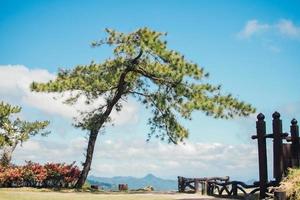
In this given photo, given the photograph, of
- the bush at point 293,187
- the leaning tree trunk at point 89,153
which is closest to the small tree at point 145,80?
the leaning tree trunk at point 89,153

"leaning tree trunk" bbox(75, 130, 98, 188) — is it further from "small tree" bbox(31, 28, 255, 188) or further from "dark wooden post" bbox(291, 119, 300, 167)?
"dark wooden post" bbox(291, 119, 300, 167)

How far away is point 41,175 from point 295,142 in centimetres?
1954

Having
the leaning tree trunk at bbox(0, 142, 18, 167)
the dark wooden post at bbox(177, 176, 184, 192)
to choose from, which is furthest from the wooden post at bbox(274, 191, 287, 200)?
the leaning tree trunk at bbox(0, 142, 18, 167)

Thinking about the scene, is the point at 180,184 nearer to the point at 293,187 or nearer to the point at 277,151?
the point at 277,151

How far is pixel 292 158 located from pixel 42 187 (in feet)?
65.8

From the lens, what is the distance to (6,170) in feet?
108

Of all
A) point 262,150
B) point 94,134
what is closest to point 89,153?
point 94,134

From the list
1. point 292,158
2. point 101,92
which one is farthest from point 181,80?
point 292,158

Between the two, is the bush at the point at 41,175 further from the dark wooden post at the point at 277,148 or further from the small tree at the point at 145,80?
the dark wooden post at the point at 277,148

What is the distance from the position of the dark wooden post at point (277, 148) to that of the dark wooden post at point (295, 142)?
47cm

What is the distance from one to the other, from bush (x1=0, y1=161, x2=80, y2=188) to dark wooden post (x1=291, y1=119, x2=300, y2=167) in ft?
64.0

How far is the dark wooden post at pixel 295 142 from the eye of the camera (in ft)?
54.7

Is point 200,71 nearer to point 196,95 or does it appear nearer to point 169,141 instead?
point 196,95

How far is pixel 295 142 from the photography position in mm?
16938
